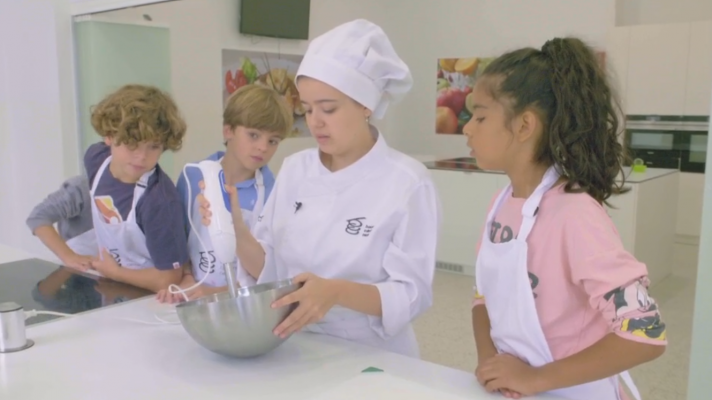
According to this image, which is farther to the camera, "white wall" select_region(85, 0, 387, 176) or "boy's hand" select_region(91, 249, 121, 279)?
"white wall" select_region(85, 0, 387, 176)

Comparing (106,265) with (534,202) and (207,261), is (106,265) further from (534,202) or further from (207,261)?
(534,202)

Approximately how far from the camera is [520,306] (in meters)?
0.83

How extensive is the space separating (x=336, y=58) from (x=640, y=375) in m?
1.98

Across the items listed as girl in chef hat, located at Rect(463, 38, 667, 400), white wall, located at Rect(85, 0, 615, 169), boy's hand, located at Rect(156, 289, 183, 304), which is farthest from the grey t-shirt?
white wall, located at Rect(85, 0, 615, 169)

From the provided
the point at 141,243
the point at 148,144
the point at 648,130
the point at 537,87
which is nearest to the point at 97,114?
the point at 148,144

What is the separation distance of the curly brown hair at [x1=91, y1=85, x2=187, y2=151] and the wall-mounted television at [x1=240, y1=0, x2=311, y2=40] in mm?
2573

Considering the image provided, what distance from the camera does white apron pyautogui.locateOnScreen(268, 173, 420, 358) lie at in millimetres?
1033

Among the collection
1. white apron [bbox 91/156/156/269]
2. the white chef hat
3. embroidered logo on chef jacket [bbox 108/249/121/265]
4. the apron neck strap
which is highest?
the white chef hat

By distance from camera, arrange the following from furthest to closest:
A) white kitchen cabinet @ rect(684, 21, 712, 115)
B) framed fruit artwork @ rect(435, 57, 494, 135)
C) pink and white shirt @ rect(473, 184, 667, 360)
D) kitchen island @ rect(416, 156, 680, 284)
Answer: framed fruit artwork @ rect(435, 57, 494, 135) → white kitchen cabinet @ rect(684, 21, 712, 115) → kitchen island @ rect(416, 156, 680, 284) → pink and white shirt @ rect(473, 184, 667, 360)

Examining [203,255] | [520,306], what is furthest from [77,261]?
[520,306]

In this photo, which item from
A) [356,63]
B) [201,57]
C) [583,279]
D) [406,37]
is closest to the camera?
[583,279]

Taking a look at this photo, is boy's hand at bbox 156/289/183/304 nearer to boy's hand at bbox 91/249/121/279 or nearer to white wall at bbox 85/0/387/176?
boy's hand at bbox 91/249/121/279

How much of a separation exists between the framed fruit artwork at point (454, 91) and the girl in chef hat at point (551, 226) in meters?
4.08

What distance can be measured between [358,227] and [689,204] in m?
3.76
